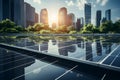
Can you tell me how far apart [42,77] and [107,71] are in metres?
2.59

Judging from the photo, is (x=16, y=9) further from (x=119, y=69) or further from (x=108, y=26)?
(x=119, y=69)

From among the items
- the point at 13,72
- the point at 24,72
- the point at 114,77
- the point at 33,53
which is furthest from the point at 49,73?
the point at 33,53

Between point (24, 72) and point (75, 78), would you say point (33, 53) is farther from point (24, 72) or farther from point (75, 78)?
point (75, 78)

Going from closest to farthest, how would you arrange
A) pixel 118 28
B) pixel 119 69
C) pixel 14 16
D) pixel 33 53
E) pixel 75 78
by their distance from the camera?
pixel 75 78 < pixel 119 69 < pixel 33 53 < pixel 118 28 < pixel 14 16

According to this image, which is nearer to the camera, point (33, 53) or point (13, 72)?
point (13, 72)

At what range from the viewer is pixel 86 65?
7.75 metres

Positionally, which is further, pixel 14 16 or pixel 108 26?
pixel 14 16

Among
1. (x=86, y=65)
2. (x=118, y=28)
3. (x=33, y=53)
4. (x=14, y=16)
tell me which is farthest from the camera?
(x=14, y=16)

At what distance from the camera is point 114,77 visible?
6160 mm

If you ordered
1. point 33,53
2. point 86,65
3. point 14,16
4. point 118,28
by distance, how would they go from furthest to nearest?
point 14,16 < point 118,28 < point 33,53 < point 86,65

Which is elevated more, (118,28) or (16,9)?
(16,9)

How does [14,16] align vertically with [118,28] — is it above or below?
above

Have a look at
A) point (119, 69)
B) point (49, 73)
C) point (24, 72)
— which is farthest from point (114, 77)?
point (24, 72)

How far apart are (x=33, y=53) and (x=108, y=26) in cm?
10904
